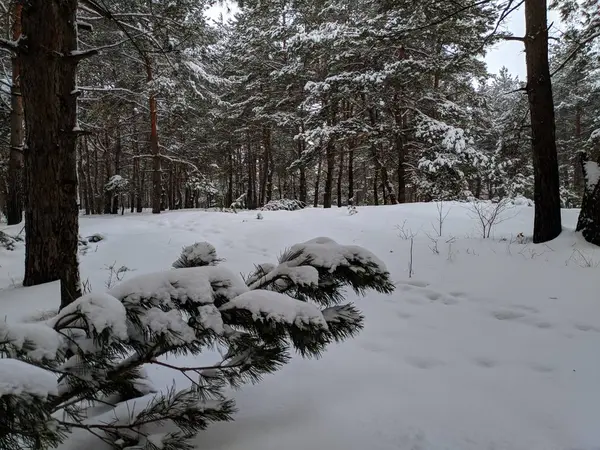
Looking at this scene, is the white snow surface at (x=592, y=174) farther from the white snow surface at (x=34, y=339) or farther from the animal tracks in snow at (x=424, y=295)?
the white snow surface at (x=34, y=339)

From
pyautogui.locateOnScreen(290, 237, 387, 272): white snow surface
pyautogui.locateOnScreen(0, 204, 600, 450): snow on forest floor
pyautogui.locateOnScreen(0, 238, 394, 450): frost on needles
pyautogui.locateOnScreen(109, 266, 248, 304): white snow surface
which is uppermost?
pyautogui.locateOnScreen(290, 237, 387, 272): white snow surface

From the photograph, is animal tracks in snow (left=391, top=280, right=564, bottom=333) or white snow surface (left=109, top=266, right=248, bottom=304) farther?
animal tracks in snow (left=391, top=280, right=564, bottom=333)

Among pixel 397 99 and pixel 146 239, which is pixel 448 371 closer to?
pixel 146 239

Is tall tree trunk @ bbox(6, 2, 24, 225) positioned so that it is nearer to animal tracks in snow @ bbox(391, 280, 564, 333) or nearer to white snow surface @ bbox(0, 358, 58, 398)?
animal tracks in snow @ bbox(391, 280, 564, 333)

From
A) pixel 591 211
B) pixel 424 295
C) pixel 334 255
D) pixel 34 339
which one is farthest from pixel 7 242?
pixel 591 211

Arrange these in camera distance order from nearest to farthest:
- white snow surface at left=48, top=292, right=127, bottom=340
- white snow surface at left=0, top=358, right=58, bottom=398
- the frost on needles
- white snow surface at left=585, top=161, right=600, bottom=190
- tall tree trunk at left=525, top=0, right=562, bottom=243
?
white snow surface at left=0, top=358, right=58, bottom=398 < the frost on needles < white snow surface at left=48, top=292, right=127, bottom=340 < white snow surface at left=585, top=161, right=600, bottom=190 < tall tree trunk at left=525, top=0, right=562, bottom=243

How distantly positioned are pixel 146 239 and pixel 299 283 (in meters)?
6.23

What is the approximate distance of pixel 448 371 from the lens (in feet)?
7.52

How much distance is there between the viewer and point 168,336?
0.95 metres

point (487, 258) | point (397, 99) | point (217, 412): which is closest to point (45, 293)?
point (217, 412)

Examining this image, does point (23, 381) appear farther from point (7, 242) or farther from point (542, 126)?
point (7, 242)

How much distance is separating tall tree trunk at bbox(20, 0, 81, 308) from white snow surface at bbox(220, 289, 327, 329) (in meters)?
2.42

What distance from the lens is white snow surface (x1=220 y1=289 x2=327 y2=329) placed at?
3.40 feet

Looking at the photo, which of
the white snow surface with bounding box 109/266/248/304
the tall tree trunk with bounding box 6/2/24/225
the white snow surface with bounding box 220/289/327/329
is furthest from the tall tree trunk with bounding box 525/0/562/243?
the tall tree trunk with bounding box 6/2/24/225
